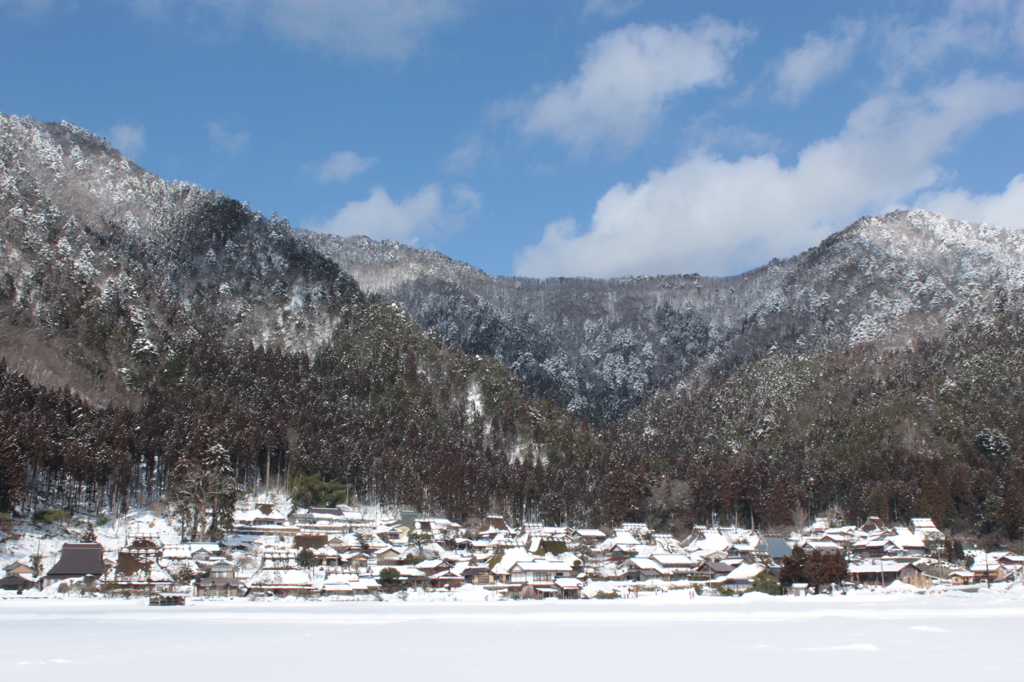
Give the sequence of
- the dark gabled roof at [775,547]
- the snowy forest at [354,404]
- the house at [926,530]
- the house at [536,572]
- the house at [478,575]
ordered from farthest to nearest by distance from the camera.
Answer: the snowy forest at [354,404]
the house at [926,530]
the dark gabled roof at [775,547]
the house at [478,575]
the house at [536,572]

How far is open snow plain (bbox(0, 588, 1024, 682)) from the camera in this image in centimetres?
2436

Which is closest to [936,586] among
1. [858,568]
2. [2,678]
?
[858,568]

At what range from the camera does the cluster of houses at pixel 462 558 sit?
6241 centimetres

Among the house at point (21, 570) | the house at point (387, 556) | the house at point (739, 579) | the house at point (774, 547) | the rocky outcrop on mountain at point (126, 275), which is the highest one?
the rocky outcrop on mountain at point (126, 275)

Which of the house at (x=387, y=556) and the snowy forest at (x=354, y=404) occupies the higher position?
the snowy forest at (x=354, y=404)

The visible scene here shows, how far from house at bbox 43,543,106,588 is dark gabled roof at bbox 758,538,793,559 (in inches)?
2399

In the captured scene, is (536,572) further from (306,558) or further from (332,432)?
(332,432)

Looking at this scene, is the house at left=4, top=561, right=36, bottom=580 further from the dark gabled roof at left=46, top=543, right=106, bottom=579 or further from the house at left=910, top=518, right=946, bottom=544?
the house at left=910, top=518, right=946, bottom=544

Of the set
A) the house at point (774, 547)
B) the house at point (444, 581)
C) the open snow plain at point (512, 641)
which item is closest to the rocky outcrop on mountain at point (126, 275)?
the house at point (444, 581)

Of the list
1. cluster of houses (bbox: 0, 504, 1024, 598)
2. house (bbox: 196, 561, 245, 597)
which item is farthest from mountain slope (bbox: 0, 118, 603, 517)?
house (bbox: 196, 561, 245, 597)

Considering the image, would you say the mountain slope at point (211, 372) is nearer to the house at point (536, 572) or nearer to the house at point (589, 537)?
the house at point (589, 537)

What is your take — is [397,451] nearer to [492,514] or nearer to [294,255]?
[492,514]

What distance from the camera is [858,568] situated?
74938 millimetres

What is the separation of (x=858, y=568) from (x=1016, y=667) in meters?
54.8
